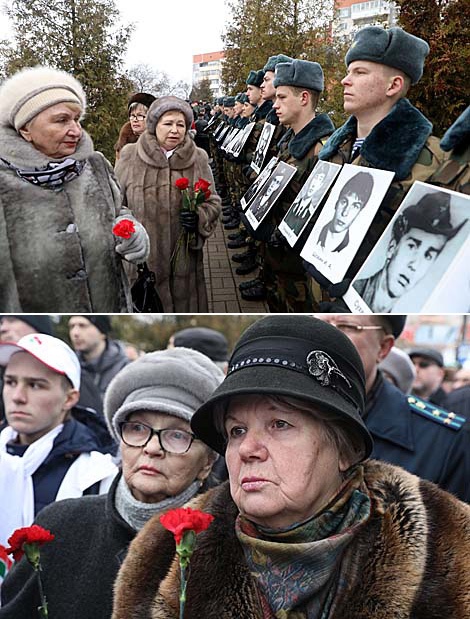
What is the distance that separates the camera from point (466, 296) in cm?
192

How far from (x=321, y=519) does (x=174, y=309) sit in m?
3.64

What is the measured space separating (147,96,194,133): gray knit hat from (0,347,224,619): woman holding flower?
3282 mm

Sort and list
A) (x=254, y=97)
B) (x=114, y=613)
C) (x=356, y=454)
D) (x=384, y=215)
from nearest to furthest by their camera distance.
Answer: (x=356, y=454) → (x=114, y=613) → (x=384, y=215) → (x=254, y=97)

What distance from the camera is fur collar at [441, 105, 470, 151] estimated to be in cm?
257

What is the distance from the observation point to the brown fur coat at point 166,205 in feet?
15.6

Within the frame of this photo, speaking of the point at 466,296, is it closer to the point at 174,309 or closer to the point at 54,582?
the point at 54,582

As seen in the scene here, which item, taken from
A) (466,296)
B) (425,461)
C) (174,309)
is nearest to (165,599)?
(425,461)

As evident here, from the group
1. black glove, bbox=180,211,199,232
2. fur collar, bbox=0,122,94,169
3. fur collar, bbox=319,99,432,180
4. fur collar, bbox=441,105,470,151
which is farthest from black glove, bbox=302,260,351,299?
black glove, bbox=180,211,199,232

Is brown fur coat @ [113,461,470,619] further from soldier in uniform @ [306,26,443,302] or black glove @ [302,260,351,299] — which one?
soldier in uniform @ [306,26,443,302]

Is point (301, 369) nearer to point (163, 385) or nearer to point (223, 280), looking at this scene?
point (163, 385)

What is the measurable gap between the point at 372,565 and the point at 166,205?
3772mm

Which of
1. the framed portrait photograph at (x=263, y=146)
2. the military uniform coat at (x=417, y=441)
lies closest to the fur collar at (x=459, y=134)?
the military uniform coat at (x=417, y=441)

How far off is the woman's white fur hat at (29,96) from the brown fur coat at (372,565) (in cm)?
196

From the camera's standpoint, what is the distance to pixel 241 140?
366 inches
